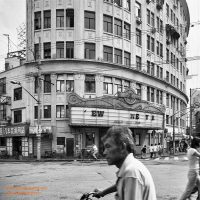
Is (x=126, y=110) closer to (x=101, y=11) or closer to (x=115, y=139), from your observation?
(x=101, y=11)

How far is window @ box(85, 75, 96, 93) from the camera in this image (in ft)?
119

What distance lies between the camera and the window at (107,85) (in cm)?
3725

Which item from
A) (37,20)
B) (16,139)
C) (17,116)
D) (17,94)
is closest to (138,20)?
(37,20)

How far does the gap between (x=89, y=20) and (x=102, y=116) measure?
35.8 ft

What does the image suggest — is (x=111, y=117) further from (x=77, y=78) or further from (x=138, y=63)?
(x=138, y=63)

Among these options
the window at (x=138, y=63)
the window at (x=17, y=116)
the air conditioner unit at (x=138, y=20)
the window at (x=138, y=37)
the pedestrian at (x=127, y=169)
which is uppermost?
the air conditioner unit at (x=138, y=20)

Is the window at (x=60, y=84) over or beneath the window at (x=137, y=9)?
beneath

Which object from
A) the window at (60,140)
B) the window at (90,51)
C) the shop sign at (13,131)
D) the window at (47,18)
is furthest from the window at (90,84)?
the shop sign at (13,131)

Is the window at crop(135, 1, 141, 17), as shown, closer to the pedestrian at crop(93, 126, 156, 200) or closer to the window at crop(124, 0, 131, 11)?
the window at crop(124, 0, 131, 11)

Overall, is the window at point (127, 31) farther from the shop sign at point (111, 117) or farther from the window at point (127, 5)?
the shop sign at point (111, 117)

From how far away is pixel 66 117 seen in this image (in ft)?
114

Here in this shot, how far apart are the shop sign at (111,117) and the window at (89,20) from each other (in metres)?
9.61

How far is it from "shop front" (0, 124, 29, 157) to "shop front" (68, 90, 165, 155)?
17.5 ft

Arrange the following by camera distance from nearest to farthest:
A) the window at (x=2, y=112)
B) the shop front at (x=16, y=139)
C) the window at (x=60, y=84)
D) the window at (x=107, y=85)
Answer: the shop front at (x=16, y=139)
the window at (x=60, y=84)
the window at (x=107, y=85)
the window at (x=2, y=112)
